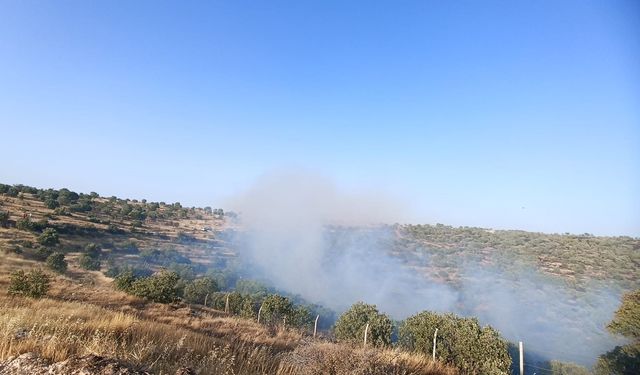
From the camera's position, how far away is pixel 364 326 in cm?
1459

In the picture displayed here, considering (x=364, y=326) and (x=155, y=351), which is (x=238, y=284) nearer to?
(x=364, y=326)

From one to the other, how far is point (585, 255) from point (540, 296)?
55.4 feet

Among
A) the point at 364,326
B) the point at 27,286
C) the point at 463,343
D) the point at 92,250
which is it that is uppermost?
the point at 463,343

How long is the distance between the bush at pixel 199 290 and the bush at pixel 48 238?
17.6 meters

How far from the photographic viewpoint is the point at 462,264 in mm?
55219

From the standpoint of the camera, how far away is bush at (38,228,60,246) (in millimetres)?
32781

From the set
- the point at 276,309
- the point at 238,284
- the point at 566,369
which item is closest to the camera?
the point at 566,369

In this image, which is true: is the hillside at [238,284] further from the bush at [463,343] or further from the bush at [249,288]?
the bush at [463,343]

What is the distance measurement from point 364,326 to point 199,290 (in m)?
17.4

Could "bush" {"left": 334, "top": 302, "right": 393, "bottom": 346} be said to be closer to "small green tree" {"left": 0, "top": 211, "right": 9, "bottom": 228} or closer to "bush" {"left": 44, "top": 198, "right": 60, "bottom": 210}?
"small green tree" {"left": 0, "top": 211, "right": 9, "bottom": 228}

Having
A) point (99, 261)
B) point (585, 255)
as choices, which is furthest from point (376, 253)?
point (99, 261)

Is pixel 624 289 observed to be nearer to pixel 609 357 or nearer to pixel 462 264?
pixel 462 264

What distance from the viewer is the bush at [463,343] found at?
29.7 feet

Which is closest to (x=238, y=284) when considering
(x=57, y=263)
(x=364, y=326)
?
(x=57, y=263)
